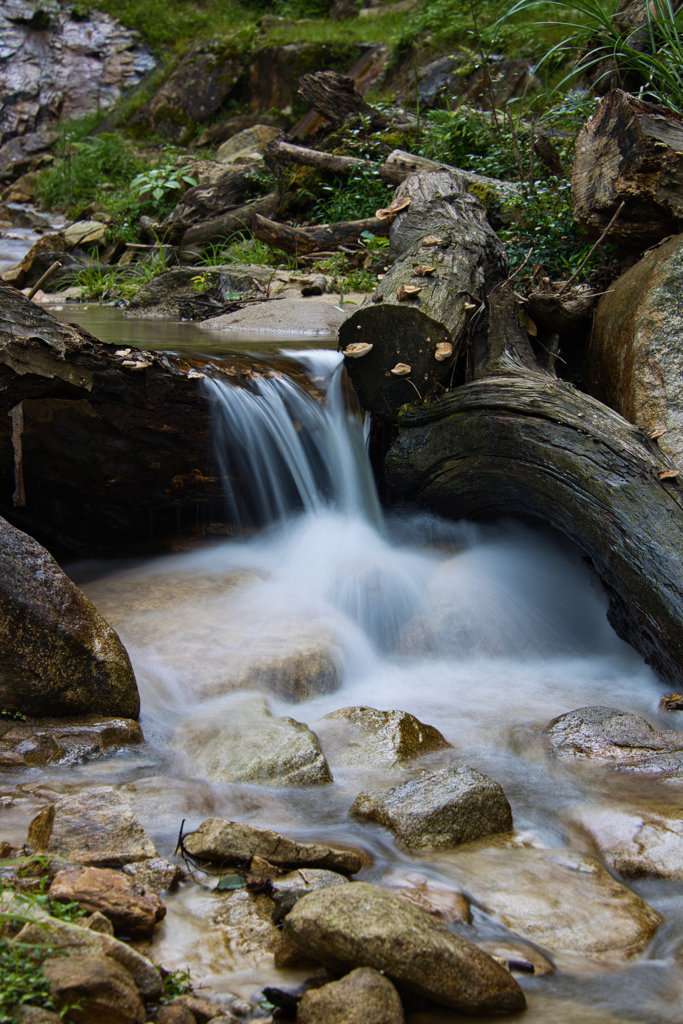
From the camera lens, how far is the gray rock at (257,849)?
6.34 ft

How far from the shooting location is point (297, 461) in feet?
16.0

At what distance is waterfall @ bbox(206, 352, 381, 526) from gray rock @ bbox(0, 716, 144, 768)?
2161 millimetres

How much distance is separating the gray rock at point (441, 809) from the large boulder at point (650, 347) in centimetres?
265

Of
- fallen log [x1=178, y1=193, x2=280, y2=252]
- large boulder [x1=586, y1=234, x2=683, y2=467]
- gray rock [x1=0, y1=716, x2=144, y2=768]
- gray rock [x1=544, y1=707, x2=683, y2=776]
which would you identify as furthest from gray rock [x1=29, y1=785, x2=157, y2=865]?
fallen log [x1=178, y1=193, x2=280, y2=252]

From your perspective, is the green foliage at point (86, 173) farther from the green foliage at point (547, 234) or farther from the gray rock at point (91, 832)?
the gray rock at point (91, 832)

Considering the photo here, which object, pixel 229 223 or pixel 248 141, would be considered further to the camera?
pixel 248 141

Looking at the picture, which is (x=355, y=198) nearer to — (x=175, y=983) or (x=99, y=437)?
(x=99, y=437)

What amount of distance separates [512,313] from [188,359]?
2.23 metres

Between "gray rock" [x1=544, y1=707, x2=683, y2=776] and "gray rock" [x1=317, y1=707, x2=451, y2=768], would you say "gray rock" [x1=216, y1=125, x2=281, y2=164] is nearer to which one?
"gray rock" [x1=317, y1=707, x2=451, y2=768]

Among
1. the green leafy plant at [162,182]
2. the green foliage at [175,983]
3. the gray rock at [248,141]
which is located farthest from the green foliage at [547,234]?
the gray rock at [248,141]

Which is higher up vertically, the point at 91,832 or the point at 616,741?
the point at 91,832

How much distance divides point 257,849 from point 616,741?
64.9 inches

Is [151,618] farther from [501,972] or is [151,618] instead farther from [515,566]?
[501,972]

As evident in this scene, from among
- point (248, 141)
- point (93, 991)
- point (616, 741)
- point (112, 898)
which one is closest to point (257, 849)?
point (112, 898)
